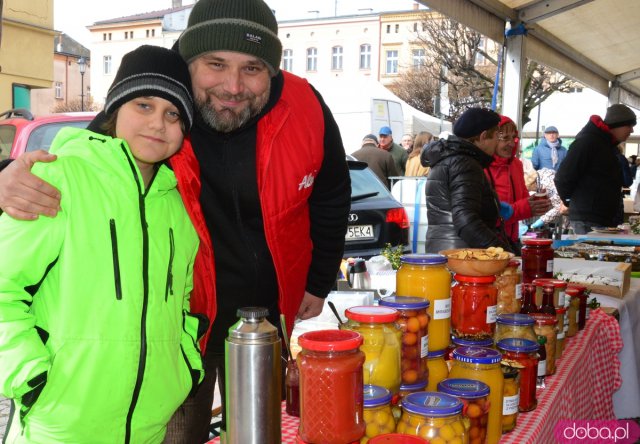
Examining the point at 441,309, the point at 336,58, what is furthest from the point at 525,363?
the point at 336,58

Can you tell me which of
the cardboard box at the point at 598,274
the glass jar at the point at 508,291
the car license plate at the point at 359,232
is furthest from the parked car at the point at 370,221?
the glass jar at the point at 508,291

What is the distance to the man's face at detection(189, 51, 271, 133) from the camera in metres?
1.97

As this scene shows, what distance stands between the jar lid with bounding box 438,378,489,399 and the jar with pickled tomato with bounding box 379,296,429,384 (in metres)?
0.08

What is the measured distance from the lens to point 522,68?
6.73 meters

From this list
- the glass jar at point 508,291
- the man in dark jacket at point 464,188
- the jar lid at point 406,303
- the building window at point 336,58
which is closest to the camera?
the jar lid at point 406,303

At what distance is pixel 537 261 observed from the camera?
9.05 ft

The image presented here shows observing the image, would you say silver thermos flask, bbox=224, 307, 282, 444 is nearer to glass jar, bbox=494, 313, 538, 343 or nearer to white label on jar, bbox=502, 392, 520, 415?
white label on jar, bbox=502, 392, 520, 415

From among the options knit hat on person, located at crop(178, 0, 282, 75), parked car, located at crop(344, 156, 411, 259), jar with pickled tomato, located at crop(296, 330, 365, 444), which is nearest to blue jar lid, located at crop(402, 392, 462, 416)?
jar with pickled tomato, located at crop(296, 330, 365, 444)

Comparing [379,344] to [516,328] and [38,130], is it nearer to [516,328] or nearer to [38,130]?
[516,328]

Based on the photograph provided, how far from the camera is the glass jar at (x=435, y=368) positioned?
1708 millimetres

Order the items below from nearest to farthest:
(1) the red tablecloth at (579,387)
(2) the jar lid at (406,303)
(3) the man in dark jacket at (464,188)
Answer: (2) the jar lid at (406,303), (1) the red tablecloth at (579,387), (3) the man in dark jacket at (464,188)

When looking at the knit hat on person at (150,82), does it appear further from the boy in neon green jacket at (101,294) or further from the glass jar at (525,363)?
the glass jar at (525,363)

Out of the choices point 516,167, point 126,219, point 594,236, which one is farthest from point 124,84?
point 594,236

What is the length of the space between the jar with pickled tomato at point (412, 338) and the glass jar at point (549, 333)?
0.66 metres
